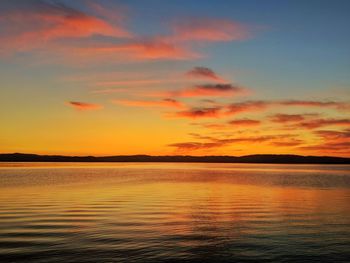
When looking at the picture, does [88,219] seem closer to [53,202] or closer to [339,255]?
[53,202]

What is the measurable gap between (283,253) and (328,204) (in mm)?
23408

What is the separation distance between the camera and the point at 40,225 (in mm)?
26656

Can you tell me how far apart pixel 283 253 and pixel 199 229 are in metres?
7.57

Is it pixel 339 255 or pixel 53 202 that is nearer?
pixel 339 255

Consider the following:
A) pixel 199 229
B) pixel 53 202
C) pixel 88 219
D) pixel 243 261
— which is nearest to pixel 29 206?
pixel 53 202

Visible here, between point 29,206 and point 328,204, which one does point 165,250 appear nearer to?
point 29,206

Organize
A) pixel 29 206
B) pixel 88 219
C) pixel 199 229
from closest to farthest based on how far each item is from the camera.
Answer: pixel 199 229 < pixel 88 219 < pixel 29 206

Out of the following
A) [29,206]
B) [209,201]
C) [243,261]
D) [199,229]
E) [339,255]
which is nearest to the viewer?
[243,261]

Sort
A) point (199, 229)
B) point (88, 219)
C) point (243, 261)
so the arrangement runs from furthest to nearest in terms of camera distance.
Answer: point (88, 219) → point (199, 229) → point (243, 261)

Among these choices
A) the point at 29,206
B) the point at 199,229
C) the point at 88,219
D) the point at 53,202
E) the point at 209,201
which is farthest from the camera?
the point at 209,201

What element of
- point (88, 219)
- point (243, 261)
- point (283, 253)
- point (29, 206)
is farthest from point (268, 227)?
point (29, 206)

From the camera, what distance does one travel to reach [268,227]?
88.8 feet

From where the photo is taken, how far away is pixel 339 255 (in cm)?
1964

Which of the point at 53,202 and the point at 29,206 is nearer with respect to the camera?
the point at 29,206
